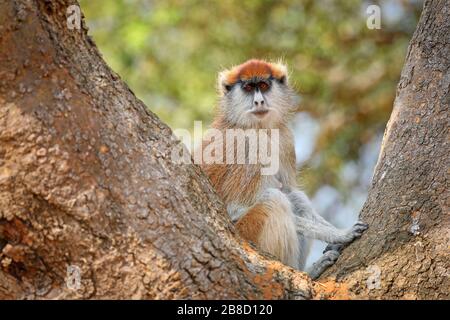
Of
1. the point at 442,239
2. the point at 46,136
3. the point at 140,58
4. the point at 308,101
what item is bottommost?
the point at 442,239

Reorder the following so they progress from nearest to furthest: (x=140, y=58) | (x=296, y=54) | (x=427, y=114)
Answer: (x=427, y=114) → (x=296, y=54) → (x=140, y=58)

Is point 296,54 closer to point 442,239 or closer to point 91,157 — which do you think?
point 442,239

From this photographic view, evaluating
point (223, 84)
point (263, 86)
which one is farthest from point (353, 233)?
point (223, 84)

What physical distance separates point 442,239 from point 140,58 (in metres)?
6.54

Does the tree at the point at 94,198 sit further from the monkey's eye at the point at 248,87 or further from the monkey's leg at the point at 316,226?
the monkey's eye at the point at 248,87

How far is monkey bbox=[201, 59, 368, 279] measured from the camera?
4.66 meters

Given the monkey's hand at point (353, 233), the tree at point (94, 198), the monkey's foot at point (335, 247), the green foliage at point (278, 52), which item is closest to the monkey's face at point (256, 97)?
the monkey's foot at point (335, 247)

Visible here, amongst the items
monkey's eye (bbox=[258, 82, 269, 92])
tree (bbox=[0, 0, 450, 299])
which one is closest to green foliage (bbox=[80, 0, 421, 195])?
monkey's eye (bbox=[258, 82, 269, 92])

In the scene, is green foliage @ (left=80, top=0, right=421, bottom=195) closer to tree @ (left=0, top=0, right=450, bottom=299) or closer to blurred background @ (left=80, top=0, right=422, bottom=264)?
blurred background @ (left=80, top=0, right=422, bottom=264)

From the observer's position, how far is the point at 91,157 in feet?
10.3

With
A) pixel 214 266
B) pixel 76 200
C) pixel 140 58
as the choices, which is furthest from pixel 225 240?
pixel 140 58

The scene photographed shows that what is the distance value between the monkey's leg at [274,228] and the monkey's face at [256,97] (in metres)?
0.87

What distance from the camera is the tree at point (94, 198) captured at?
10.2 feet
